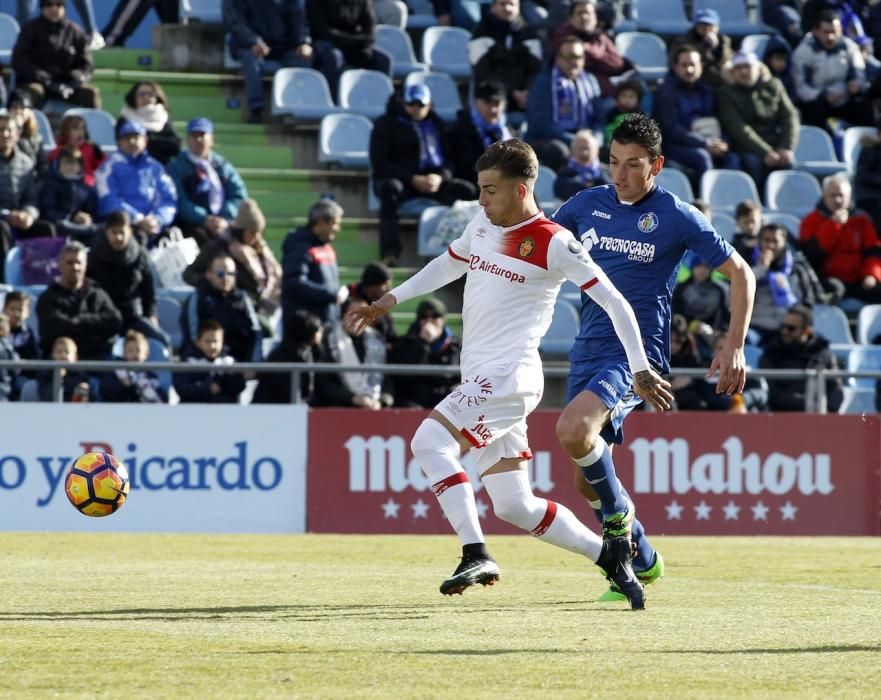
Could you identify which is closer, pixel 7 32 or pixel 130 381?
pixel 130 381

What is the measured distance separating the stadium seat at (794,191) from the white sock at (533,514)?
41.4ft

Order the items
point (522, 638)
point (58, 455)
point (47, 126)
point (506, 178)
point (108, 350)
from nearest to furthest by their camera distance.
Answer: point (522, 638) → point (506, 178) → point (58, 455) → point (108, 350) → point (47, 126)

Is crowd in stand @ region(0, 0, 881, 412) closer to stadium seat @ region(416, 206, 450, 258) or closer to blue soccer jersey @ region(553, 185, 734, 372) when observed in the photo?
stadium seat @ region(416, 206, 450, 258)

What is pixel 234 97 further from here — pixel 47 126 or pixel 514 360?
pixel 514 360

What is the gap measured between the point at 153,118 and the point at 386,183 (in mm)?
2428

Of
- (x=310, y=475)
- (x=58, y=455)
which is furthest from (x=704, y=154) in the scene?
(x=58, y=455)

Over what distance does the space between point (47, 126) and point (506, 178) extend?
1100 cm

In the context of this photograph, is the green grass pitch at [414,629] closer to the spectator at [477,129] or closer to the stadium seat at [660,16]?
the spectator at [477,129]

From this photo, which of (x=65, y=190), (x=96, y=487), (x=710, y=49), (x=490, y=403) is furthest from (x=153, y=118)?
(x=490, y=403)

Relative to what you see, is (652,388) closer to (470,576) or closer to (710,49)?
(470,576)

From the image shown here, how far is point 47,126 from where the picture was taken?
1831 cm

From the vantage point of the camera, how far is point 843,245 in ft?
63.0

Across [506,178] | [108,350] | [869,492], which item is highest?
[506,178]

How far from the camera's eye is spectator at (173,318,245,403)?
15.3 m
